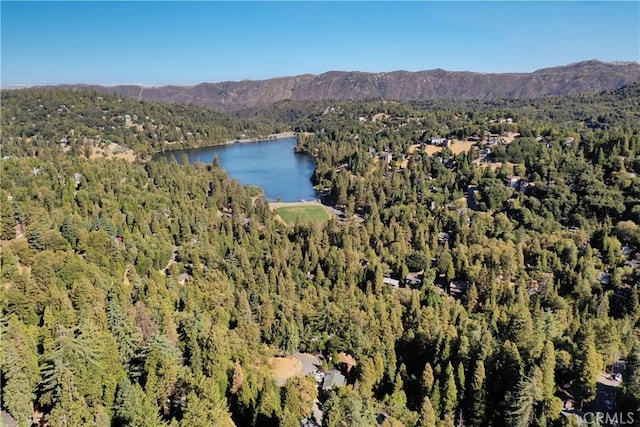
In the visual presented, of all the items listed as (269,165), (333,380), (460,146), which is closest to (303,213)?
(333,380)

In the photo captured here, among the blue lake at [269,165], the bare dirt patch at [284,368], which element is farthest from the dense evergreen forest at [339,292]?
the blue lake at [269,165]

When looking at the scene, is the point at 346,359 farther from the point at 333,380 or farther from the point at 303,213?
the point at 303,213

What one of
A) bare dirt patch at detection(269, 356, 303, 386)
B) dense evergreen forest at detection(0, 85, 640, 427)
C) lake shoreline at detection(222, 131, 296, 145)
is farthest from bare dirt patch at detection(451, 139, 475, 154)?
lake shoreline at detection(222, 131, 296, 145)

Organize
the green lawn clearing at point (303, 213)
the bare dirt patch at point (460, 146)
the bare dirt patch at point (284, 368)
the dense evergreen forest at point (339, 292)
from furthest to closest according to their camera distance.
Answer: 1. the bare dirt patch at point (460, 146)
2. the green lawn clearing at point (303, 213)
3. the bare dirt patch at point (284, 368)
4. the dense evergreen forest at point (339, 292)

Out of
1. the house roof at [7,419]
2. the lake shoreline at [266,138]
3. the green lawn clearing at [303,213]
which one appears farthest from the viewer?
the lake shoreline at [266,138]

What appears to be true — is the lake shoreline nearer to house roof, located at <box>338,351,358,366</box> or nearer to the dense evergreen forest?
the dense evergreen forest

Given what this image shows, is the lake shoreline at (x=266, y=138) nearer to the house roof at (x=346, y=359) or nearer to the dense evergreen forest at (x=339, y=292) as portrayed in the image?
the dense evergreen forest at (x=339, y=292)
